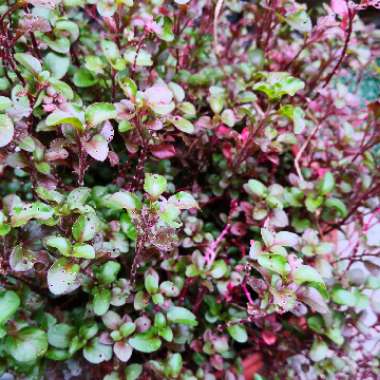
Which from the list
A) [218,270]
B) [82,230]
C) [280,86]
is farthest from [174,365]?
[280,86]

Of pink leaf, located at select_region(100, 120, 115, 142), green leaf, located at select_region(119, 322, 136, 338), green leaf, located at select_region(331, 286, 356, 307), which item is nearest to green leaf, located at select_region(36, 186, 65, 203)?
pink leaf, located at select_region(100, 120, 115, 142)

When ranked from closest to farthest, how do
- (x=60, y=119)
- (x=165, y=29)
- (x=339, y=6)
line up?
(x=60, y=119) < (x=165, y=29) < (x=339, y=6)

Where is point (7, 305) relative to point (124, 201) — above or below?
below

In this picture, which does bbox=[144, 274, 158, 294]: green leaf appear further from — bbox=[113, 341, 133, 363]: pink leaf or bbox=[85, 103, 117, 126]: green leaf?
bbox=[85, 103, 117, 126]: green leaf

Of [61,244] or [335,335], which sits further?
[335,335]

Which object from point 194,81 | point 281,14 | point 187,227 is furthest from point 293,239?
point 281,14

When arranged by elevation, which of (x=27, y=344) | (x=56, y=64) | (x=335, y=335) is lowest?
(x=335, y=335)

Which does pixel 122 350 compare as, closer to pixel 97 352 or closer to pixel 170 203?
pixel 97 352

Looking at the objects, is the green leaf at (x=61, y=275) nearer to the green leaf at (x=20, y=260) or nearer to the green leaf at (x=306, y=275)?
the green leaf at (x=20, y=260)

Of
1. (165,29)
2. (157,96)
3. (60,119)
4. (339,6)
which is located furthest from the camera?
(339,6)
